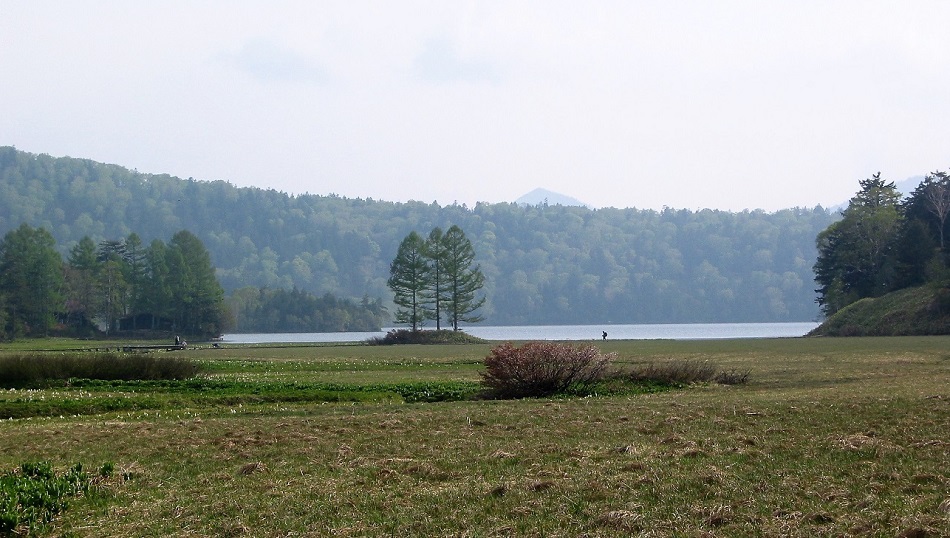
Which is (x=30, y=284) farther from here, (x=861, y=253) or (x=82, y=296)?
(x=861, y=253)

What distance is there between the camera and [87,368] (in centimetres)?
3591

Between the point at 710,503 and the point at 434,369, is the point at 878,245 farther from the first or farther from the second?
the point at 710,503

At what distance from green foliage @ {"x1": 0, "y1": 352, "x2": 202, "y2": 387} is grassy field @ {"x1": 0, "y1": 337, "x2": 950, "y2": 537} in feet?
28.9

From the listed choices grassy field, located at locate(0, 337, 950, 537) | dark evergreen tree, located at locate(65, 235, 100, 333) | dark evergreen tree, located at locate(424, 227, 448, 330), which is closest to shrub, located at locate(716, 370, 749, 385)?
grassy field, located at locate(0, 337, 950, 537)

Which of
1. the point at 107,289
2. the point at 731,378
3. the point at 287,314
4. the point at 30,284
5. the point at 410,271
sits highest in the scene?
the point at 410,271

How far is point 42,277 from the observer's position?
11200 centimetres

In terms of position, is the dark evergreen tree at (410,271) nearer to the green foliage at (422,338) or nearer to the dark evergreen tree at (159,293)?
the green foliage at (422,338)

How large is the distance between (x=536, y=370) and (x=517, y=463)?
1430 centimetres

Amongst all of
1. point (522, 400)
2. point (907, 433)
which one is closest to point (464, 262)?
point (522, 400)

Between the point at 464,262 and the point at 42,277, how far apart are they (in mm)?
47957

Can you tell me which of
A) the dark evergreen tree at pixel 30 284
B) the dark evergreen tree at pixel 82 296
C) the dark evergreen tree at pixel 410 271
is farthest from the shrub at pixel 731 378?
the dark evergreen tree at pixel 82 296

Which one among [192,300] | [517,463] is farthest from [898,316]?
[192,300]

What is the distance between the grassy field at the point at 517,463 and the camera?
10680mm

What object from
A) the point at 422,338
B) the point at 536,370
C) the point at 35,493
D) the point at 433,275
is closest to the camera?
the point at 35,493
